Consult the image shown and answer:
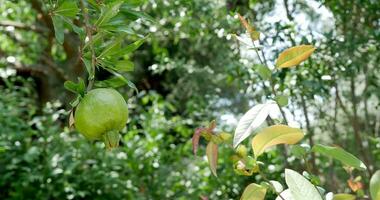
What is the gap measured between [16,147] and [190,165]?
1273 millimetres

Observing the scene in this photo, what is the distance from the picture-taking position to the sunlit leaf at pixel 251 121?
93 cm

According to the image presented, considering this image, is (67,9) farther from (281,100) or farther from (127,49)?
(281,100)

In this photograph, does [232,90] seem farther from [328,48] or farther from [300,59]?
[300,59]

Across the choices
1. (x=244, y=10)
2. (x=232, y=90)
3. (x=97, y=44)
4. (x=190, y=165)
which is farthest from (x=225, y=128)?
(x=97, y=44)

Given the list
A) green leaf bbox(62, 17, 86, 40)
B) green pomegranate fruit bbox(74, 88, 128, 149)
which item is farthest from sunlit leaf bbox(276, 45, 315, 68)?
green leaf bbox(62, 17, 86, 40)

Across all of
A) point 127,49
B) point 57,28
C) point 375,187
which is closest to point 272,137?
point 375,187

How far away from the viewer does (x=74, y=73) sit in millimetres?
6648

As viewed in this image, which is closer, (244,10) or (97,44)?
(97,44)

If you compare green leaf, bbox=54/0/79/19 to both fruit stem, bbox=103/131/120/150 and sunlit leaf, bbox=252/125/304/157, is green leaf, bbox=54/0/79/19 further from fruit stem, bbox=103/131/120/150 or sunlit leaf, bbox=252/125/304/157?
sunlit leaf, bbox=252/125/304/157

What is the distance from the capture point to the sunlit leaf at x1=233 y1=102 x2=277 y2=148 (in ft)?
3.06

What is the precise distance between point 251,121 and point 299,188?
13cm

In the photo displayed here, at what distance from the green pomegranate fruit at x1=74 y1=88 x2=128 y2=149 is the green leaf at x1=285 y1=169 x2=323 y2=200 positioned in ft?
1.08

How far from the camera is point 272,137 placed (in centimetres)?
101

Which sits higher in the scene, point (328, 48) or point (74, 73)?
point (328, 48)
